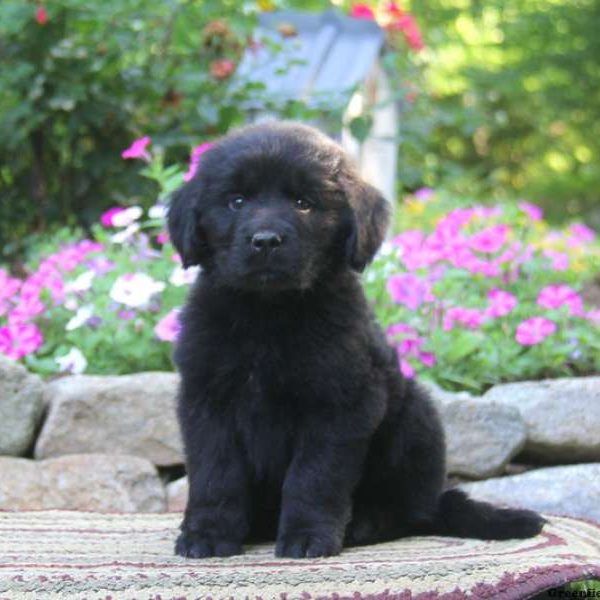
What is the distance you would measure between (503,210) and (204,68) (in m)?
2.02

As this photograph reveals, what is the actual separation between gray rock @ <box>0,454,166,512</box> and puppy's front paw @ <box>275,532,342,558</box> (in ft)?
4.77

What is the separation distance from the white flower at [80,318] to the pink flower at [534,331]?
6.15 feet

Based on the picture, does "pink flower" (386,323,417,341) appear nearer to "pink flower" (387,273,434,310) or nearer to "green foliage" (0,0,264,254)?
"pink flower" (387,273,434,310)

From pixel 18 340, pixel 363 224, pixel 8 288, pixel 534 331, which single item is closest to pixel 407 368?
pixel 534 331

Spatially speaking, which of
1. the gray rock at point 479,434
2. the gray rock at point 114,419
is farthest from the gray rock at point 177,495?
the gray rock at point 479,434

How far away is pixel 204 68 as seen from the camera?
22.9 ft

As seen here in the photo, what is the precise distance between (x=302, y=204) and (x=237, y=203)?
187 mm

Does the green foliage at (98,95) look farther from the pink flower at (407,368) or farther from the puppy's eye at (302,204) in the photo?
the puppy's eye at (302,204)

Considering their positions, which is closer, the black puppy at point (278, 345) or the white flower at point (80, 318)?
the black puppy at point (278, 345)

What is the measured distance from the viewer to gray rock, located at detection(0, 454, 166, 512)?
453 cm

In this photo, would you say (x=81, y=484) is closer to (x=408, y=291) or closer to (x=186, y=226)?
(x=186, y=226)

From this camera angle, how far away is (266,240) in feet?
10.7

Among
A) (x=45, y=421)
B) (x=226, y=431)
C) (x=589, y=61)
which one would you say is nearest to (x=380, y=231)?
(x=226, y=431)

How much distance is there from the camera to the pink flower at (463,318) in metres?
5.27
